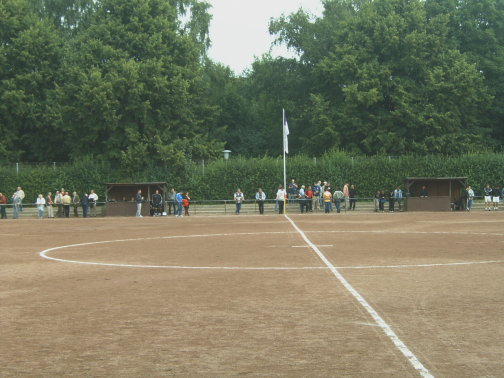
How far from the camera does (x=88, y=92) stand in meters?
49.6

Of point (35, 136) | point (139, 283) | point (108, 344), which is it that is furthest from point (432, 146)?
point (108, 344)

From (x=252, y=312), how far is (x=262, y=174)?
41600 mm

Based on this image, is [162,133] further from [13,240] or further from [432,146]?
[13,240]

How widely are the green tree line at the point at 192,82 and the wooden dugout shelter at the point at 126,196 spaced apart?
4.82m

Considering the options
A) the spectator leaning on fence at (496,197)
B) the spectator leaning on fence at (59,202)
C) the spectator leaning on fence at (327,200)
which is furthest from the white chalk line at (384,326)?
the spectator leaning on fence at (496,197)

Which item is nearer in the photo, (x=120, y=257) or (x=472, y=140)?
(x=120, y=257)

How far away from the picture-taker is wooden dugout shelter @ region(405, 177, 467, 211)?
44.0m

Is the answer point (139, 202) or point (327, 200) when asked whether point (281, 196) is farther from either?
point (139, 202)

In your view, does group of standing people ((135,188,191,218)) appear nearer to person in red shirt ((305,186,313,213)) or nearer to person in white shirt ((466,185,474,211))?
person in red shirt ((305,186,313,213))

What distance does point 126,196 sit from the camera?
150ft

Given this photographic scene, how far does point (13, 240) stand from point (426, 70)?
132ft

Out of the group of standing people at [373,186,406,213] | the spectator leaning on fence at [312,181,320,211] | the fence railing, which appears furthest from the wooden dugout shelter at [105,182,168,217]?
the group of standing people at [373,186,406,213]

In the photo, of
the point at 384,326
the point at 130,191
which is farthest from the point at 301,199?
the point at 384,326

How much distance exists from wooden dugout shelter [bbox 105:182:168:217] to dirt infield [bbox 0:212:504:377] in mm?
25104
